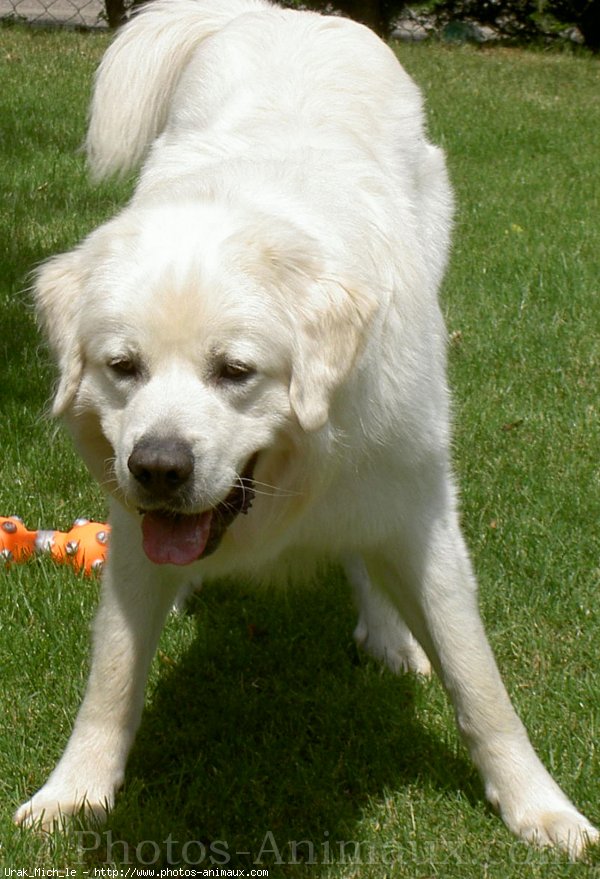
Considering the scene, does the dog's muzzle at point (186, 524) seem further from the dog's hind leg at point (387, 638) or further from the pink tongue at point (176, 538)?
the dog's hind leg at point (387, 638)

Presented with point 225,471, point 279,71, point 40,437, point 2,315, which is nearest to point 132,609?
point 225,471

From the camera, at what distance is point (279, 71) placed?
3.35 m

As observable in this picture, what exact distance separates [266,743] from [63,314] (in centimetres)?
123

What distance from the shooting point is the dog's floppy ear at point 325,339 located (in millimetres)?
2459

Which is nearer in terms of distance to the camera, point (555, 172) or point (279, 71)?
point (279, 71)

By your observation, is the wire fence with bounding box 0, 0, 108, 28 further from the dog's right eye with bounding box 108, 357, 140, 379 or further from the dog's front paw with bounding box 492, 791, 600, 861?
the dog's front paw with bounding box 492, 791, 600, 861

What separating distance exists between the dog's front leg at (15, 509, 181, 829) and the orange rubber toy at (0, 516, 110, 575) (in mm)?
792

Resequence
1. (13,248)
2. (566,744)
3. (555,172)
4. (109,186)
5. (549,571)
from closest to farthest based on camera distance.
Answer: (566,744)
(549,571)
(13,248)
(109,186)
(555,172)

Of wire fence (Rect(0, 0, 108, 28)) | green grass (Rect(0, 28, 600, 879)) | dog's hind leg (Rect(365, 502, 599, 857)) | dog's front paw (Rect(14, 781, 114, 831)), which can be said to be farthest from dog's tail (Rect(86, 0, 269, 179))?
wire fence (Rect(0, 0, 108, 28))

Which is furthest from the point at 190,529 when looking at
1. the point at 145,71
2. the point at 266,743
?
the point at 145,71

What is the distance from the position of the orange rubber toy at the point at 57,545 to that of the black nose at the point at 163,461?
147 centimetres

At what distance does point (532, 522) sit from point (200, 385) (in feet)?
6.62

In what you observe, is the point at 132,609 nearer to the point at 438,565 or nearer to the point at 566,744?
the point at 438,565

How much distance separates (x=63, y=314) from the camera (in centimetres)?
265
